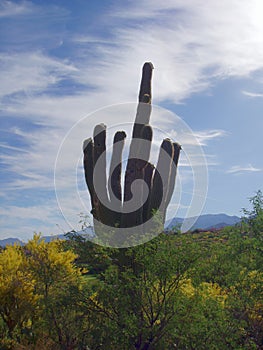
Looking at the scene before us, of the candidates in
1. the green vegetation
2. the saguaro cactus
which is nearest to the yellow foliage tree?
the green vegetation

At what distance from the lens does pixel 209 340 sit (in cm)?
1540

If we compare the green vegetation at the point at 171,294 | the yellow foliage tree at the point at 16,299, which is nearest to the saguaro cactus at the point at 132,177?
the green vegetation at the point at 171,294

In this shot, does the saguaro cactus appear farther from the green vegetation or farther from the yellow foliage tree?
the yellow foliage tree

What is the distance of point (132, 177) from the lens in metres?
17.7

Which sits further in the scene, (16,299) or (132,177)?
(16,299)

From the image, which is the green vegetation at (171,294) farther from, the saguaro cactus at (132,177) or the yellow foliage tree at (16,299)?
the yellow foliage tree at (16,299)

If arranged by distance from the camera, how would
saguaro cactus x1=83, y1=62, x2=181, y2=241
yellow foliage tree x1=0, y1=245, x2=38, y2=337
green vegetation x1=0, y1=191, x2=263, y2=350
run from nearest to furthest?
green vegetation x1=0, y1=191, x2=263, y2=350 < saguaro cactus x1=83, y1=62, x2=181, y2=241 < yellow foliage tree x1=0, y1=245, x2=38, y2=337

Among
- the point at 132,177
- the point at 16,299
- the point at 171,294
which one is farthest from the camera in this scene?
the point at 16,299

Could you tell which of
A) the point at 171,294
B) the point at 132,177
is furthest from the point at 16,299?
the point at 171,294

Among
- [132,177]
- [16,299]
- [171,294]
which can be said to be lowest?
[171,294]

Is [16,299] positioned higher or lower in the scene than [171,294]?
higher

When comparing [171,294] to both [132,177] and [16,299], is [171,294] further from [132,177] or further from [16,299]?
[16,299]

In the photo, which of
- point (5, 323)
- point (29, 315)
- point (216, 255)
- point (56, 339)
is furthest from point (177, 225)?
point (5, 323)

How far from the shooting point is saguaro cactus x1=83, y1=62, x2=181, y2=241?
1742cm
